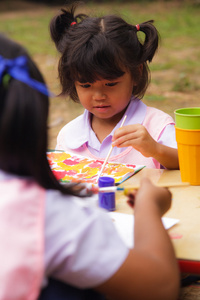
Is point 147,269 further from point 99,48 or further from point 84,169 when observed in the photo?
point 99,48

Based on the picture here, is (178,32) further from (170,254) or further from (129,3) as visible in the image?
(170,254)

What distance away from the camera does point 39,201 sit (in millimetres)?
937

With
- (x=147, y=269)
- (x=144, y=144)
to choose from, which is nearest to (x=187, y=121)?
(x=144, y=144)

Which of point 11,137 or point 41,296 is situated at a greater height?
point 11,137

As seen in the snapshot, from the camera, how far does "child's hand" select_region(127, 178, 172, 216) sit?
1.18 m

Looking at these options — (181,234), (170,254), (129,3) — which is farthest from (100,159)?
(129,3)

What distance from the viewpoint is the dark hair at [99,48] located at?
6.75 feet

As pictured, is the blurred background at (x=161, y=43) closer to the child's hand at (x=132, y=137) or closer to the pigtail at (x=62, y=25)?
the pigtail at (x=62, y=25)

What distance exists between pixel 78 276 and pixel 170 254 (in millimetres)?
209

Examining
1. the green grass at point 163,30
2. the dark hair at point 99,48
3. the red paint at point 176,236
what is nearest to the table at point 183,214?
the red paint at point 176,236

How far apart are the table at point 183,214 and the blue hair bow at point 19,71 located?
1.64 feet

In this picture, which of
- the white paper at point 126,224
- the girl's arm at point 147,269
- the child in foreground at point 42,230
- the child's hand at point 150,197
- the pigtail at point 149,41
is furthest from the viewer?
the pigtail at point 149,41

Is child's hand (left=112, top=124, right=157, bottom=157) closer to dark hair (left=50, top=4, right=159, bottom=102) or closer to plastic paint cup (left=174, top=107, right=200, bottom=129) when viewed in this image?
plastic paint cup (left=174, top=107, right=200, bottom=129)

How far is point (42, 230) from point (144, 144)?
3.35 ft
